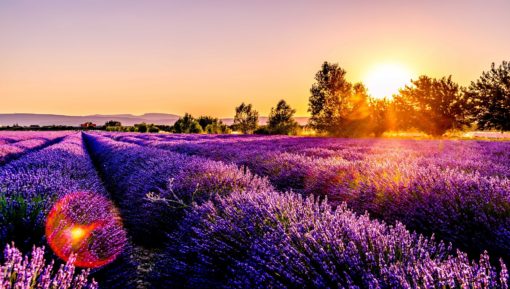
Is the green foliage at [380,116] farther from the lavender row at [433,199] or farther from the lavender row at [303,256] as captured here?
the lavender row at [303,256]

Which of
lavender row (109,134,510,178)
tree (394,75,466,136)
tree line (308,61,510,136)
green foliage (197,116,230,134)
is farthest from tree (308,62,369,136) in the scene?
lavender row (109,134,510,178)

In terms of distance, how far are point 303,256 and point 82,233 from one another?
5.03 feet

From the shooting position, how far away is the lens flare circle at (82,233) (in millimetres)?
1975

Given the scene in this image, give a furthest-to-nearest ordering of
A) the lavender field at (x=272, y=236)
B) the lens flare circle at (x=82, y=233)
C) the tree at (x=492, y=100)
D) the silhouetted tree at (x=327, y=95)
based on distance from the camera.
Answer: the silhouetted tree at (x=327, y=95) → the tree at (x=492, y=100) → the lens flare circle at (x=82, y=233) → the lavender field at (x=272, y=236)

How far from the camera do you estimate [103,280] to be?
79.1 inches

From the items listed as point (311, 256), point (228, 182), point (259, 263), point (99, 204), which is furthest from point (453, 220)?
point (99, 204)

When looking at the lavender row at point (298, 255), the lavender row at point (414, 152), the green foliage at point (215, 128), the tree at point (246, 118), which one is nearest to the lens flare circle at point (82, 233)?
the lavender row at point (298, 255)

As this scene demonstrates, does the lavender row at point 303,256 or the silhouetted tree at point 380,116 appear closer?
the lavender row at point 303,256

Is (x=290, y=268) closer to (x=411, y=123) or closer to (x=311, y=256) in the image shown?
(x=311, y=256)

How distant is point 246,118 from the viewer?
212 feet

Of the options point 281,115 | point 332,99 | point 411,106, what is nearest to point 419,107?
point 411,106

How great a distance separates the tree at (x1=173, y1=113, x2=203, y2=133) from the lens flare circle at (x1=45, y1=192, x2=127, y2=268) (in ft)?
143

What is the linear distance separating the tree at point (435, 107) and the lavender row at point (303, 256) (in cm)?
3311

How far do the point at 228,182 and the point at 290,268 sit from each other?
1.95 metres
